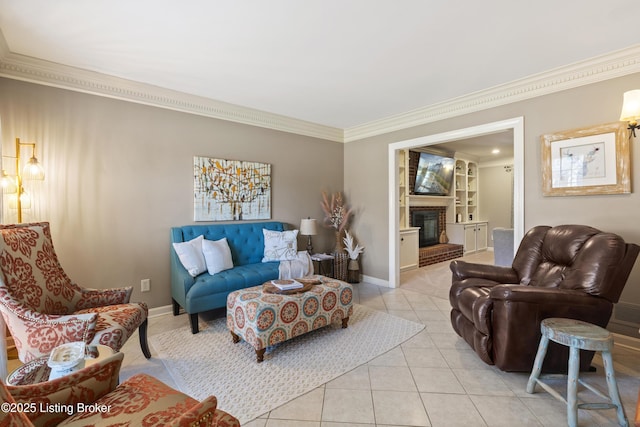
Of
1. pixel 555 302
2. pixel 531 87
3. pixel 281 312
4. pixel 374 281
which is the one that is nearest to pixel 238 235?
pixel 281 312

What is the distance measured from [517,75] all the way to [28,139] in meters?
4.68

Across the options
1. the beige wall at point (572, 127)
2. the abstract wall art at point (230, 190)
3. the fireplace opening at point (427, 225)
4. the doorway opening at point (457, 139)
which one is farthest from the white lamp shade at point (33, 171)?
the fireplace opening at point (427, 225)

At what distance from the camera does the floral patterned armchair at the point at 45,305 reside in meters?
1.73

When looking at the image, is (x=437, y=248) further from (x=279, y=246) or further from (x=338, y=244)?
(x=279, y=246)

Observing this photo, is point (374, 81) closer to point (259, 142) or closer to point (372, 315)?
point (259, 142)

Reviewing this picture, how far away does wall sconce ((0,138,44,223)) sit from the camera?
248cm

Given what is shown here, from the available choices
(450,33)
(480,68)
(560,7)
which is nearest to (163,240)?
(450,33)

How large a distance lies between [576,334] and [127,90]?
4.24m

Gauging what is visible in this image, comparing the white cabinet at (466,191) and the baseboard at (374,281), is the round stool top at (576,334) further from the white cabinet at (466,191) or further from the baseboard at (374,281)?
the white cabinet at (466,191)

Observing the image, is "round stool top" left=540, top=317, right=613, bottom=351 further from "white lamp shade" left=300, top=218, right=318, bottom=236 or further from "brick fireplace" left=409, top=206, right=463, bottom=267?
"brick fireplace" left=409, top=206, right=463, bottom=267

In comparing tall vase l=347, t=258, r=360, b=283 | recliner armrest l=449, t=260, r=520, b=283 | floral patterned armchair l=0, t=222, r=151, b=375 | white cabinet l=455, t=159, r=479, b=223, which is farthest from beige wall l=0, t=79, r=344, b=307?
white cabinet l=455, t=159, r=479, b=223

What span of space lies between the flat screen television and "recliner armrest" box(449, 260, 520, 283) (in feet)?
11.2

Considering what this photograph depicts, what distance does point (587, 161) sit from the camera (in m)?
2.70

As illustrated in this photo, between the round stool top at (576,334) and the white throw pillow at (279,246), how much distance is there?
2664mm
